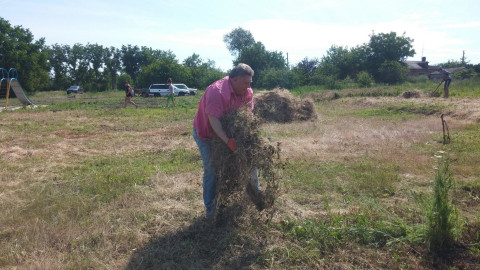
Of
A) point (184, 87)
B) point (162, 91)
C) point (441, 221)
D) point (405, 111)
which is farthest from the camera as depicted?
point (184, 87)

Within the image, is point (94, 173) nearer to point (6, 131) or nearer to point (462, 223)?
point (462, 223)

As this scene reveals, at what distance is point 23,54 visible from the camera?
3869cm

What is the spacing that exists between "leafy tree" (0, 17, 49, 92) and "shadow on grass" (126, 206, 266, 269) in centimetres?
4395

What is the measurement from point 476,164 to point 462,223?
311cm

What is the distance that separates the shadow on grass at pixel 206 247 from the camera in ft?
9.84

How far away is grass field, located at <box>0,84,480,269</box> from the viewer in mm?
3010

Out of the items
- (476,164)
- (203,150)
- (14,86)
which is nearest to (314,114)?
(476,164)

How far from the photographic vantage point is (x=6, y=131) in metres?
10.1

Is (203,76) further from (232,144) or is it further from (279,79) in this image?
(232,144)

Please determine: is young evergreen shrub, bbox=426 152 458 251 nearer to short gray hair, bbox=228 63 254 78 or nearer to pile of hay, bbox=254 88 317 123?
short gray hair, bbox=228 63 254 78

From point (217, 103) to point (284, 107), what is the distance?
386 inches

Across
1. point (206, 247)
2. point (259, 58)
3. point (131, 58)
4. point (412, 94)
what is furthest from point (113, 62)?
point (206, 247)

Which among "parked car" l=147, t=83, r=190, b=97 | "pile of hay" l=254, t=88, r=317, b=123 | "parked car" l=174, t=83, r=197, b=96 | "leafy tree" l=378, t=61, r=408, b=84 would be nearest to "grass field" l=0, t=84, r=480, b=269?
"pile of hay" l=254, t=88, r=317, b=123

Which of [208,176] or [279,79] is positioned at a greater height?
[279,79]
